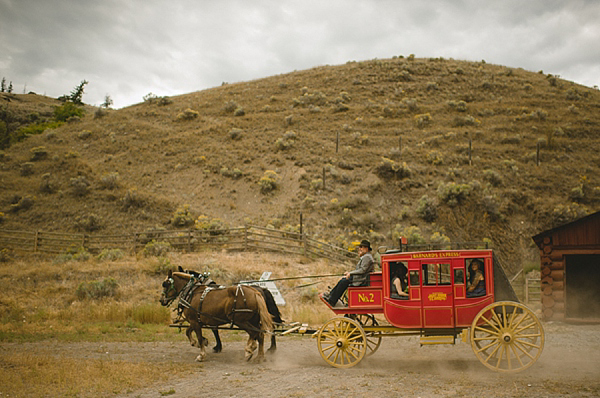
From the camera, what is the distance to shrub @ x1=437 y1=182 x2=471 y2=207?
31422mm

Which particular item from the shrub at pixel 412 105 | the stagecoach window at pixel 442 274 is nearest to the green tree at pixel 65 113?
the shrub at pixel 412 105

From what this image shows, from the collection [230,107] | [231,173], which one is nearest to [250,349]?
[231,173]

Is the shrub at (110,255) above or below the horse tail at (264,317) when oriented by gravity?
above

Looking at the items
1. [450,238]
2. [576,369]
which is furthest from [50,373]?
[450,238]

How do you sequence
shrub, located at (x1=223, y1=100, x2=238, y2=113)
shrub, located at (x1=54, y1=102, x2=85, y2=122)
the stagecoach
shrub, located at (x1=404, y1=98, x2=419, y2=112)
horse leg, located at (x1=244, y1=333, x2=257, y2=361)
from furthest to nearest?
shrub, located at (x1=54, y1=102, x2=85, y2=122) < shrub, located at (x1=223, y1=100, x2=238, y2=113) < shrub, located at (x1=404, y1=98, x2=419, y2=112) < horse leg, located at (x1=244, y1=333, x2=257, y2=361) < the stagecoach

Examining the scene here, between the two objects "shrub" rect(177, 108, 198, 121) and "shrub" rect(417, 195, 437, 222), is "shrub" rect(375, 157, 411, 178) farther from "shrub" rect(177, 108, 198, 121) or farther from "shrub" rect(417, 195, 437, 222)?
"shrub" rect(177, 108, 198, 121)

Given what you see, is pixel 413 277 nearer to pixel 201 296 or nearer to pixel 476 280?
pixel 476 280

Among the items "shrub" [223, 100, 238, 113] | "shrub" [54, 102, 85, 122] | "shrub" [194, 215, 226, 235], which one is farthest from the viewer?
"shrub" [54, 102, 85, 122]

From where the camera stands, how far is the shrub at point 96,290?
17.1m

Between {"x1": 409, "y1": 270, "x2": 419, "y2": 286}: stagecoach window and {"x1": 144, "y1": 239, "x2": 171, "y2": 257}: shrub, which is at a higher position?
{"x1": 144, "y1": 239, "x2": 171, "y2": 257}: shrub

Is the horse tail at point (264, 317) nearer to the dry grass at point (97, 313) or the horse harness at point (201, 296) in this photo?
the horse harness at point (201, 296)

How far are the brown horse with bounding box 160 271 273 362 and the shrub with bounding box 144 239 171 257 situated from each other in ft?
41.5

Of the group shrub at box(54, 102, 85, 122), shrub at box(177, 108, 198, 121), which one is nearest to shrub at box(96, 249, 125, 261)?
shrub at box(177, 108, 198, 121)

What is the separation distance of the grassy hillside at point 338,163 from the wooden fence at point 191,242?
3.82 m
